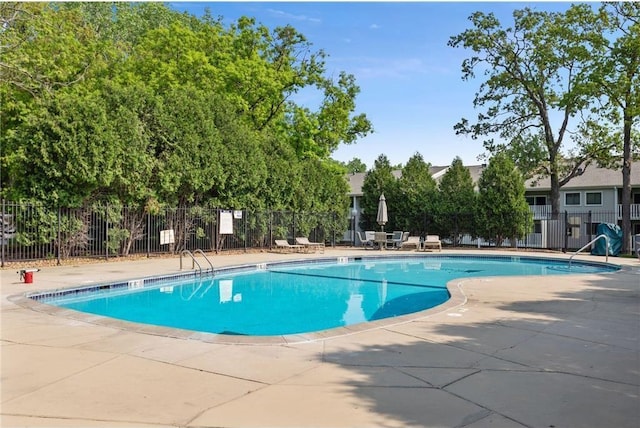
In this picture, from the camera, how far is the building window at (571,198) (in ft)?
111

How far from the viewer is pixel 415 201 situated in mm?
26484

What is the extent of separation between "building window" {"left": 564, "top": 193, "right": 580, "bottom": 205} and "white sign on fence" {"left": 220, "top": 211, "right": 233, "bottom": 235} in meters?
25.4

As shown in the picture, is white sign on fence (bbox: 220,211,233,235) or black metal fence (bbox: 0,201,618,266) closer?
black metal fence (bbox: 0,201,618,266)

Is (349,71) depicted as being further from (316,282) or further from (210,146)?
(316,282)

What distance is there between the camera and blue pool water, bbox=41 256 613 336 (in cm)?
874

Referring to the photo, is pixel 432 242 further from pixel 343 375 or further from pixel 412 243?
pixel 343 375

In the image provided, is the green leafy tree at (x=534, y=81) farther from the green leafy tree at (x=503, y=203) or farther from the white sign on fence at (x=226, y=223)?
the white sign on fence at (x=226, y=223)

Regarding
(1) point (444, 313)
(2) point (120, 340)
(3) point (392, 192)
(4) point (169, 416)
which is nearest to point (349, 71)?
(3) point (392, 192)

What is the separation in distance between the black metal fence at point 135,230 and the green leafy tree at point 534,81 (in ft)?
37.7

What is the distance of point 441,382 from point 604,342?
263 centimetres

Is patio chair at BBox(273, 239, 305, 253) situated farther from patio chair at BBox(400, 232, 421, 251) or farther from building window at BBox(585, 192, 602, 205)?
building window at BBox(585, 192, 602, 205)

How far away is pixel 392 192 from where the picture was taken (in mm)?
27500

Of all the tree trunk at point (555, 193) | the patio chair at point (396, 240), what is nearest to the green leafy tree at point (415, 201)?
the patio chair at point (396, 240)

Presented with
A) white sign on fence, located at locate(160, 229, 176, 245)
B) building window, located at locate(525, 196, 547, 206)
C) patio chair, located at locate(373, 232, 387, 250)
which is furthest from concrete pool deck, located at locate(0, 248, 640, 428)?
building window, located at locate(525, 196, 547, 206)
